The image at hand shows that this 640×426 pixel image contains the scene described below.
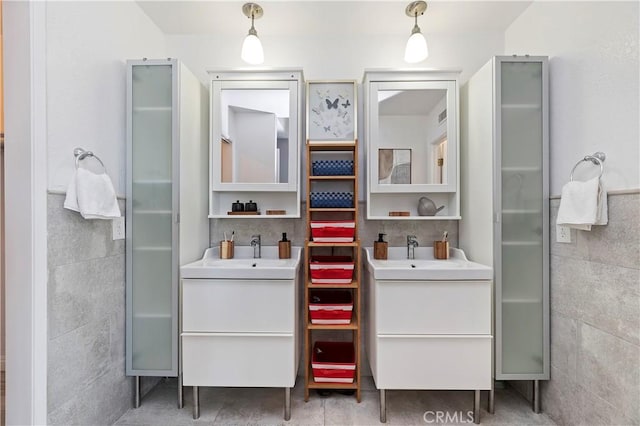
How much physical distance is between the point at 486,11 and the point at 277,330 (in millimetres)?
2276

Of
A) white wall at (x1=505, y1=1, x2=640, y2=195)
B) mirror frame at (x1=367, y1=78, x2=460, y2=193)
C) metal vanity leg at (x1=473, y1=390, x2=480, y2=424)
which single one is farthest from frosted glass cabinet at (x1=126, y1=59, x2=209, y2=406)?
white wall at (x1=505, y1=1, x2=640, y2=195)

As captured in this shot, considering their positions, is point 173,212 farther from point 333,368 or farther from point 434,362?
point 434,362

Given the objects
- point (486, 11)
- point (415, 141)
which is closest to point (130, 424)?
point (415, 141)

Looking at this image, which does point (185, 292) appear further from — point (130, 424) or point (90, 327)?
point (130, 424)

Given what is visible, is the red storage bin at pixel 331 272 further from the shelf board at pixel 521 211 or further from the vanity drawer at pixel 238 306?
the shelf board at pixel 521 211

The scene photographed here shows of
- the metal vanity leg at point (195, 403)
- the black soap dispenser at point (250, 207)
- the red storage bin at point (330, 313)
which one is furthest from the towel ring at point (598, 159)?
the metal vanity leg at point (195, 403)

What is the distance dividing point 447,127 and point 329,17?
1.02 metres

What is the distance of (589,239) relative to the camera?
1.50m

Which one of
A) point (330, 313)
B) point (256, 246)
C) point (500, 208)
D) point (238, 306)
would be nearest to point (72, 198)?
point (238, 306)

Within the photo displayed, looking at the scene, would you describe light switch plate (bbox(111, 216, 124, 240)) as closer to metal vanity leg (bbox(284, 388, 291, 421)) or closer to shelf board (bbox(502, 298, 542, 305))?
metal vanity leg (bbox(284, 388, 291, 421))

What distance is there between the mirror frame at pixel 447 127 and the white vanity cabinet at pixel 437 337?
25.2 inches

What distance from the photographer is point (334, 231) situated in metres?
1.91

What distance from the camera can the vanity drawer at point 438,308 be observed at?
1.66 m

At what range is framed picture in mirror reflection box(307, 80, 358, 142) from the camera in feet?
6.97
